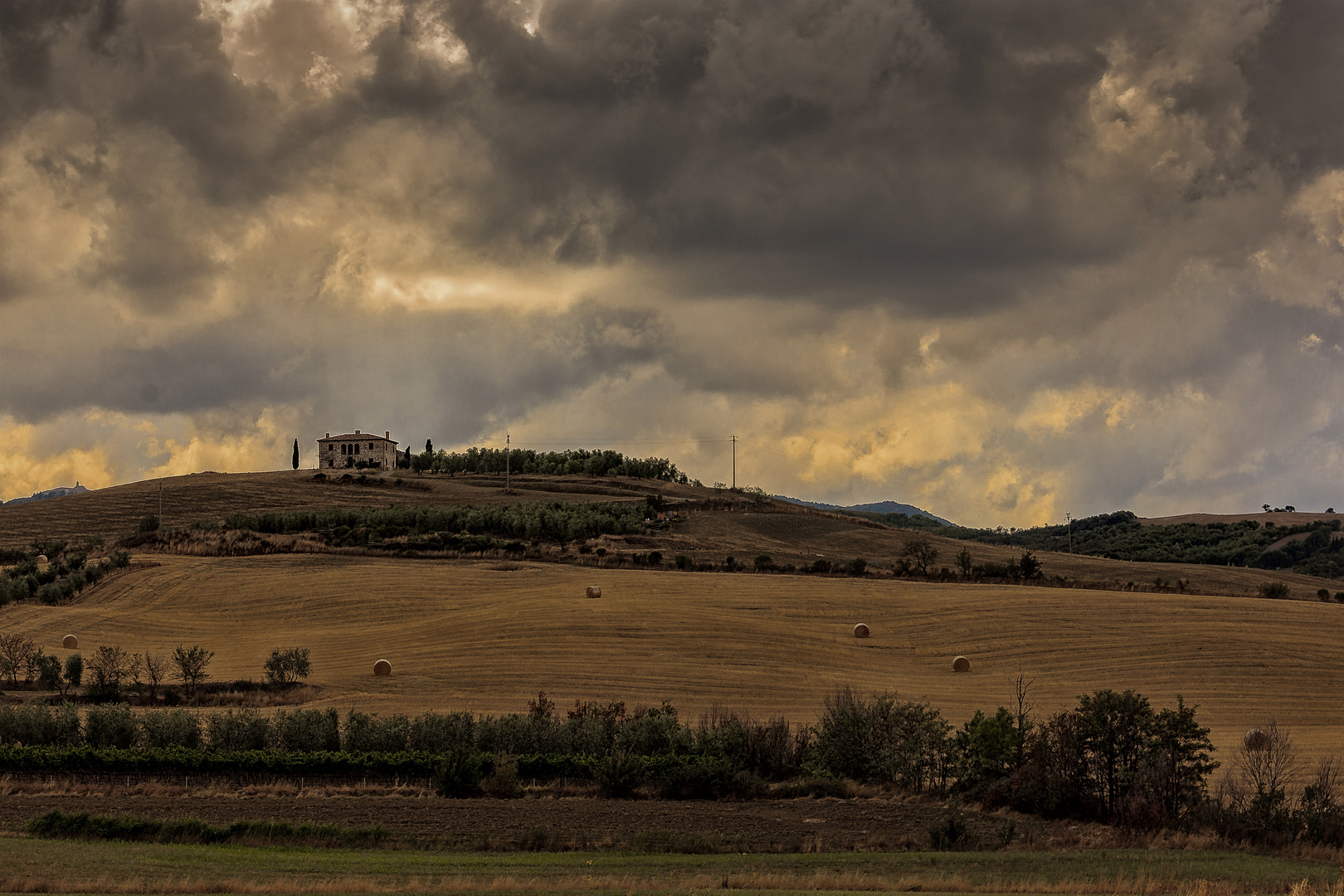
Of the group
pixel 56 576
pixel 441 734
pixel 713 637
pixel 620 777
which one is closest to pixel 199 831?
pixel 441 734

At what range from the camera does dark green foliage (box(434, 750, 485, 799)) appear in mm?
31484

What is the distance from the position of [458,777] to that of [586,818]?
15.2 feet

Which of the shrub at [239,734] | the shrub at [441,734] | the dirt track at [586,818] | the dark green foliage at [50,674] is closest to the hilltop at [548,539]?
the dark green foliage at [50,674]

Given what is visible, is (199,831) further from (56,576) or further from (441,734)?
(56,576)

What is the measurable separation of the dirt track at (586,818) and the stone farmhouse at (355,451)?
441 ft

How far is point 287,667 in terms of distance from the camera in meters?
47.3

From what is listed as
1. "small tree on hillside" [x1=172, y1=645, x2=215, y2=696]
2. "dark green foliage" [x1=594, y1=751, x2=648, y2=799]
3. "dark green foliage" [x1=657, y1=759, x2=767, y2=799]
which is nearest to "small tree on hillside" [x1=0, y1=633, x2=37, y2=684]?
"small tree on hillside" [x1=172, y1=645, x2=215, y2=696]

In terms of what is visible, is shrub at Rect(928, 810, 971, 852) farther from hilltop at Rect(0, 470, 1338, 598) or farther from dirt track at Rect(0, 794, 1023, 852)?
hilltop at Rect(0, 470, 1338, 598)

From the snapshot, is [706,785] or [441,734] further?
[441,734]

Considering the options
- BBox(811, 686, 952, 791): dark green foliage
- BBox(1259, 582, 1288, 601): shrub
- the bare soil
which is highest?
BBox(1259, 582, 1288, 601): shrub

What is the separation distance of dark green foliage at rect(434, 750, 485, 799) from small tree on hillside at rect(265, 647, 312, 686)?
17.3 metres

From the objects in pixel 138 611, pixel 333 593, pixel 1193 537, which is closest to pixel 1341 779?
pixel 333 593

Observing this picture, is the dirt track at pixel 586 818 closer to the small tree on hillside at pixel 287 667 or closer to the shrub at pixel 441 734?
the shrub at pixel 441 734

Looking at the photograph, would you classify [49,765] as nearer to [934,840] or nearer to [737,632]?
[934,840]
